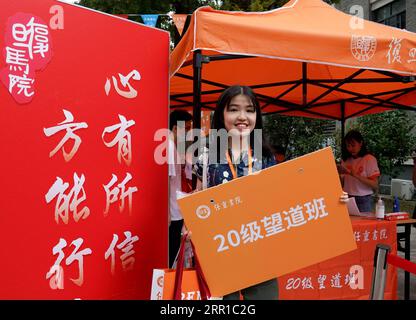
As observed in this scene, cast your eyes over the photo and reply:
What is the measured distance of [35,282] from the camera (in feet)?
5.90

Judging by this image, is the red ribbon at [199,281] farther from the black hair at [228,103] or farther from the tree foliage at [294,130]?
the tree foliage at [294,130]

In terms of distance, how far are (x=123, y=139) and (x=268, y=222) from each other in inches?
34.9

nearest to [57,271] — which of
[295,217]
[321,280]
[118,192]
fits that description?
[118,192]

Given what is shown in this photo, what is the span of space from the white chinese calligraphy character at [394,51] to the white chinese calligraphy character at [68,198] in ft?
7.28

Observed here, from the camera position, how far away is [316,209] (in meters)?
1.80

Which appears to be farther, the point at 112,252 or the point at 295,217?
the point at 112,252

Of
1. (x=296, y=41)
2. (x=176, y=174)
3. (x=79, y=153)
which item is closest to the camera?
(x=79, y=153)

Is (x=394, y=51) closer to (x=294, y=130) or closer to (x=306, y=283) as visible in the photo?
(x=306, y=283)

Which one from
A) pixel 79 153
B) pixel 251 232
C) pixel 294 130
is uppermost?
pixel 294 130

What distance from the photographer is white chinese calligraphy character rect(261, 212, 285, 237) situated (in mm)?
1740

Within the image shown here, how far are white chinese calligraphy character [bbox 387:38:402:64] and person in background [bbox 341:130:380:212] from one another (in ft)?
5.90

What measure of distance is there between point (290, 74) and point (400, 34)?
207 cm

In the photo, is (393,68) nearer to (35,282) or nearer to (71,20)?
(71,20)
